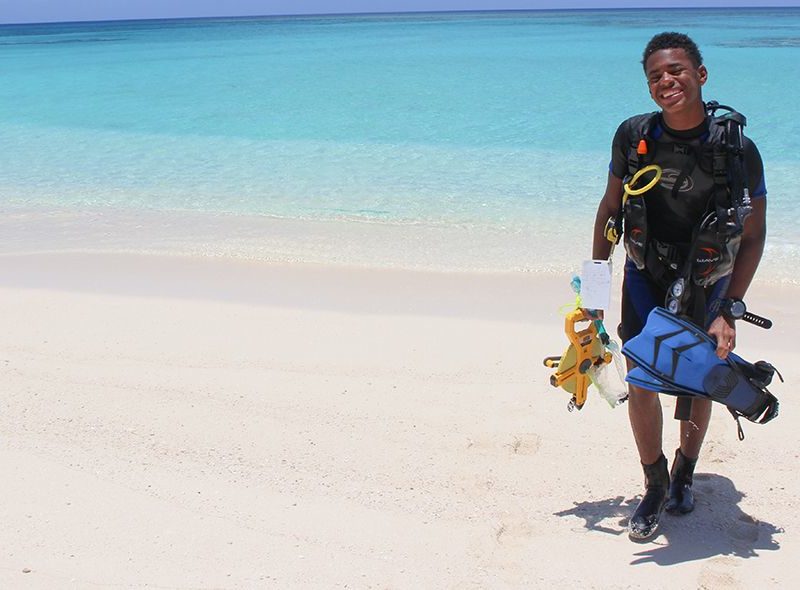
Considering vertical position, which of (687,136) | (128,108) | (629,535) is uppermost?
(687,136)

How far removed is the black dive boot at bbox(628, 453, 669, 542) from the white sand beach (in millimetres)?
50

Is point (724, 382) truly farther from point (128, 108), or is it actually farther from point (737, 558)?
point (128, 108)

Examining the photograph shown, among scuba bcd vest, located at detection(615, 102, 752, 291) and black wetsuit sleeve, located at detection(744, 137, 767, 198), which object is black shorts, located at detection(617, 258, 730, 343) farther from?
black wetsuit sleeve, located at detection(744, 137, 767, 198)

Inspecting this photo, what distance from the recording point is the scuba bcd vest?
2.50 meters

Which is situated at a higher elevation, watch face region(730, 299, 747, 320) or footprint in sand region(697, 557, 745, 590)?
watch face region(730, 299, 747, 320)

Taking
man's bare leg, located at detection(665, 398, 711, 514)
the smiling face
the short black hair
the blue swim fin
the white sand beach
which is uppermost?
the short black hair

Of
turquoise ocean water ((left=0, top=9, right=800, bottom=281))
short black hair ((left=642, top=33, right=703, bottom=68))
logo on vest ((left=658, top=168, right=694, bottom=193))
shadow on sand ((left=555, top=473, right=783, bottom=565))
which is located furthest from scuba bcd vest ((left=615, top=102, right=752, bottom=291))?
turquoise ocean water ((left=0, top=9, right=800, bottom=281))

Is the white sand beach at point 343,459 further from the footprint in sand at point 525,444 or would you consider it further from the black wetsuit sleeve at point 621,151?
the black wetsuit sleeve at point 621,151

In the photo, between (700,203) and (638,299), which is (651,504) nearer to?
(638,299)

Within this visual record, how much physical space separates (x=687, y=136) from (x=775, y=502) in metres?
1.36

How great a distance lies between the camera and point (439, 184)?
941cm

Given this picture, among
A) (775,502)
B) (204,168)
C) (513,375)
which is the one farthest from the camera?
(204,168)

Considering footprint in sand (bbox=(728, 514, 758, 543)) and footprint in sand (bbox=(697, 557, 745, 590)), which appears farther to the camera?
footprint in sand (bbox=(728, 514, 758, 543))

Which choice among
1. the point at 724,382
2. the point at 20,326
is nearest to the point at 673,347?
the point at 724,382
